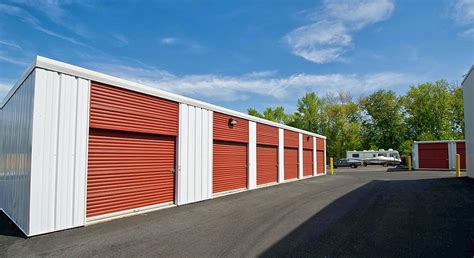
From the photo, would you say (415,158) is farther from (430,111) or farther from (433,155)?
(430,111)

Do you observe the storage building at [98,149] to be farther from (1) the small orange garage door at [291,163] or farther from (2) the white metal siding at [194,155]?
(1) the small orange garage door at [291,163]

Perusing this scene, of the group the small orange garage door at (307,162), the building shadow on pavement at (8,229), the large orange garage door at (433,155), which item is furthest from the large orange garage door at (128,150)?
the large orange garage door at (433,155)

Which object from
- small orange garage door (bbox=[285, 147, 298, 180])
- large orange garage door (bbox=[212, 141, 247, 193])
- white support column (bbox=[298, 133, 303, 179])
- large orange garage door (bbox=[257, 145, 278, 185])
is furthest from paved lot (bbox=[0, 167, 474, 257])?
white support column (bbox=[298, 133, 303, 179])

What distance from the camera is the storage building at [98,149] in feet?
19.6

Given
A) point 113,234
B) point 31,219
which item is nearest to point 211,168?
point 113,234

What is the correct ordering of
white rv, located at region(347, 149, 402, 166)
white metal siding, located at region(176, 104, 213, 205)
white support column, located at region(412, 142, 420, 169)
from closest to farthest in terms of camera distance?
white metal siding, located at region(176, 104, 213, 205), white support column, located at region(412, 142, 420, 169), white rv, located at region(347, 149, 402, 166)

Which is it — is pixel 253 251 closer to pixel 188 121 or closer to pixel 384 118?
pixel 188 121

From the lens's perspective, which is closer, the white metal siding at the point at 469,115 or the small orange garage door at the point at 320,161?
the white metal siding at the point at 469,115

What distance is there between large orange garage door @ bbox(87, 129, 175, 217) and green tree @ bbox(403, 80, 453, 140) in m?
49.7

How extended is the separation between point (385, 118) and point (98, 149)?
55200mm

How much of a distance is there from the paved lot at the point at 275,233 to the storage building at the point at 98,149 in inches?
21.9

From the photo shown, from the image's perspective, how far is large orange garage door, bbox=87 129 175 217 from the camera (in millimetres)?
6953

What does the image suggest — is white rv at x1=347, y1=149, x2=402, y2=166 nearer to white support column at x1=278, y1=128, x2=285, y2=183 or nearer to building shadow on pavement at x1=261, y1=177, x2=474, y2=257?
white support column at x1=278, y1=128, x2=285, y2=183

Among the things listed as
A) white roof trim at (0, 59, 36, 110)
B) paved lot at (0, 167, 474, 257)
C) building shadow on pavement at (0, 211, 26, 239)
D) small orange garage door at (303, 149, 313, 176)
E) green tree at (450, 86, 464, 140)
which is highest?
green tree at (450, 86, 464, 140)
